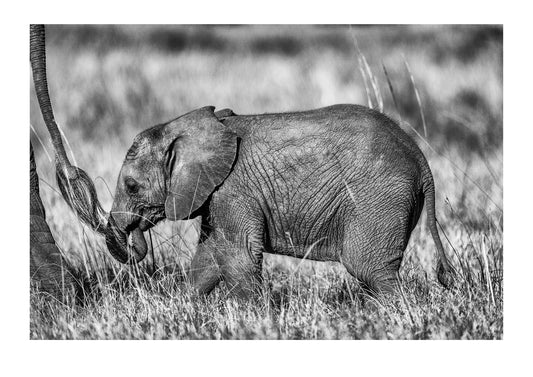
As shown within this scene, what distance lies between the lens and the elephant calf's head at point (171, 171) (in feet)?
26.8

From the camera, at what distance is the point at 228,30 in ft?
37.8

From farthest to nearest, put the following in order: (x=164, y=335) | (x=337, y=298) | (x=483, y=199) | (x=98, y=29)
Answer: (x=98, y=29) → (x=483, y=199) → (x=337, y=298) → (x=164, y=335)

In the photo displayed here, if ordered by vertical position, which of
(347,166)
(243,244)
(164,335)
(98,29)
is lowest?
(164,335)

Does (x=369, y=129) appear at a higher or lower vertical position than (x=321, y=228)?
higher

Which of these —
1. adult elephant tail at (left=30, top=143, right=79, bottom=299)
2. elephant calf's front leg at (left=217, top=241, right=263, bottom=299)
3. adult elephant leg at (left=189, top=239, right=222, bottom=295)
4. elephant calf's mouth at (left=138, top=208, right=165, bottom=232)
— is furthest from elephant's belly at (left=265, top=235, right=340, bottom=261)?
adult elephant tail at (left=30, top=143, right=79, bottom=299)

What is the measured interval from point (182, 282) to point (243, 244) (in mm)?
833

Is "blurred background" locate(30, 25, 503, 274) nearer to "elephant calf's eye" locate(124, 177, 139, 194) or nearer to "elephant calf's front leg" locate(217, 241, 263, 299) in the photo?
"elephant calf's eye" locate(124, 177, 139, 194)

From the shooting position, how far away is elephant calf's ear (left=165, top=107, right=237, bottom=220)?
8.14 meters

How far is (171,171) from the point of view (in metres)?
8.30

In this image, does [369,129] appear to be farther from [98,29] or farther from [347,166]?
[98,29]

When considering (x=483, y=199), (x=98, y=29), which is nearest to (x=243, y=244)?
(x=483, y=199)

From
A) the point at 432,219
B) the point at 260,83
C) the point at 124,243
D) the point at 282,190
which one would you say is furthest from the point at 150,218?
the point at 260,83

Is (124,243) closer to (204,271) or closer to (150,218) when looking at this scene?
(150,218)

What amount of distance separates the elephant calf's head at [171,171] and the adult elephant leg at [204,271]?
36 cm
